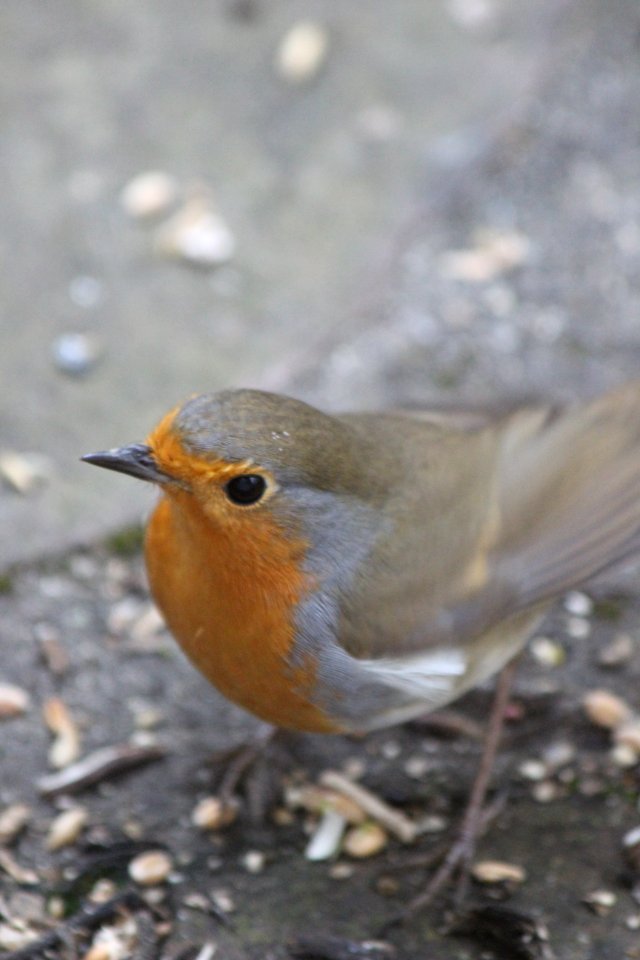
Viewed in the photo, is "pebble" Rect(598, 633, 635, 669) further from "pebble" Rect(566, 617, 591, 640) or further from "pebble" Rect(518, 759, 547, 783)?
"pebble" Rect(518, 759, 547, 783)

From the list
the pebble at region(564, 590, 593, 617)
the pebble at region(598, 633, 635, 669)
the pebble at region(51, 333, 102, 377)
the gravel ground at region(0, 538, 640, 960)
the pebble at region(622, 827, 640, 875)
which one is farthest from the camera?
the pebble at region(51, 333, 102, 377)

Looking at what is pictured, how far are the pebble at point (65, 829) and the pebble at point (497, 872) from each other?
0.76 meters

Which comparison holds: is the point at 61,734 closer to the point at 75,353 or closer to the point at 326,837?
the point at 326,837

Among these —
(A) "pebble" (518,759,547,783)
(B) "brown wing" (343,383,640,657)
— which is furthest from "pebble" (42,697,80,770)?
(A) "pebble" (518,759,547,783)

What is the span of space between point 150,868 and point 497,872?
0.67 metres

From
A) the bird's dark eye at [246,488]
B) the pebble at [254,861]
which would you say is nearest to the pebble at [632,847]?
the pebble at [254,861]

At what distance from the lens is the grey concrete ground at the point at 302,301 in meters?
2.74

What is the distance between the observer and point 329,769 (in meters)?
2.93

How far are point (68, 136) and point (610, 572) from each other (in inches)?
86.3

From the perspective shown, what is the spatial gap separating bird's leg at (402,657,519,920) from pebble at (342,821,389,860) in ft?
0.43

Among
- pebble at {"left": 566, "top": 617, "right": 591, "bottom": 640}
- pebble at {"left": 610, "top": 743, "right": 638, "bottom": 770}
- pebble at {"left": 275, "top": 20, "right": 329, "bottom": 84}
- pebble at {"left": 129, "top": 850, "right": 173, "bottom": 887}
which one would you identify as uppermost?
pebble at {"left": 275, "top": 20, "right": 329, "bottom": 84}

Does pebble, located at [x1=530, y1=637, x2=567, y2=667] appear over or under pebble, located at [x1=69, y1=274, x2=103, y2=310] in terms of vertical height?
under

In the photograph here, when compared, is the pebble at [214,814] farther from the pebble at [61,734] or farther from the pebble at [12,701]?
the pebble at [12,701]

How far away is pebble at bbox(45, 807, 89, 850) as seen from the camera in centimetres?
266
